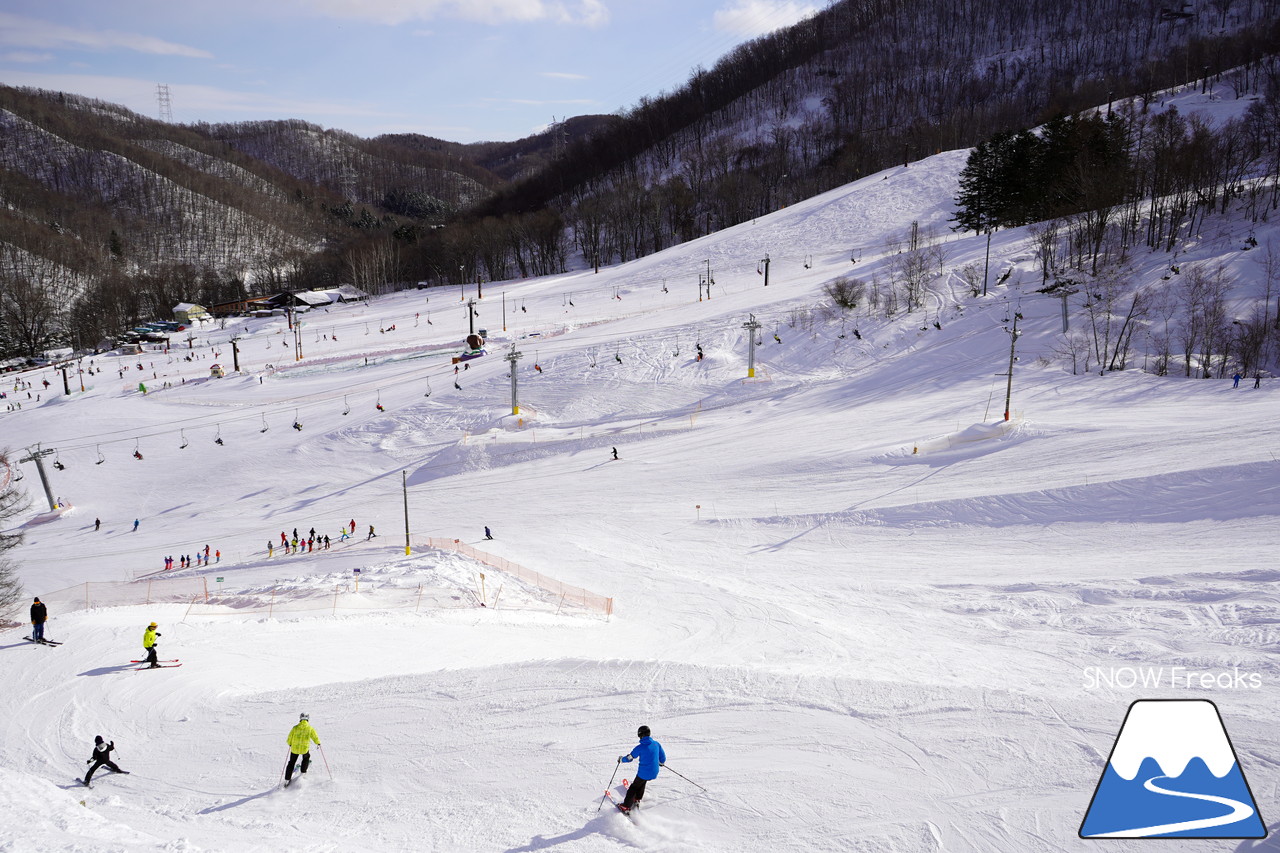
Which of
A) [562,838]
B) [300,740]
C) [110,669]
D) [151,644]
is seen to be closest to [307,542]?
[110,669]

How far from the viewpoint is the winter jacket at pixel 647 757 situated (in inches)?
337

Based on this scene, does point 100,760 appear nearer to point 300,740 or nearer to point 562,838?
point 300,740

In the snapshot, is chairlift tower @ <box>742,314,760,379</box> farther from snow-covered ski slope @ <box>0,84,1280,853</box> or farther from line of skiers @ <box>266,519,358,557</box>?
line of skiers @ <box>266,519,358,557</box>

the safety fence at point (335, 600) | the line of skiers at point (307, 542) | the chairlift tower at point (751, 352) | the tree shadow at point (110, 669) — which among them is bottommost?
the line of skiers at point (307, 542)

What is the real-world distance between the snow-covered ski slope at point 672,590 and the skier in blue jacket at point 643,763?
0.25m

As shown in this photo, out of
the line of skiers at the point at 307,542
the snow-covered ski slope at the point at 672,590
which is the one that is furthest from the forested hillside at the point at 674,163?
the line of skiers at the point at 307,542

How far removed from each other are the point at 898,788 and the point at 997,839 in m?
1.30

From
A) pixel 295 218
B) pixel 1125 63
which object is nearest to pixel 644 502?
pixel 1125 63

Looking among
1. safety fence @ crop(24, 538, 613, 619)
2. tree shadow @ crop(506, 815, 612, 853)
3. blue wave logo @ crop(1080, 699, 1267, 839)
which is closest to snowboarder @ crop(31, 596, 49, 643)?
safety fence @ crop(24, 538, 613, 619)

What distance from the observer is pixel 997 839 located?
312 inches

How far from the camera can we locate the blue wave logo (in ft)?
24.5

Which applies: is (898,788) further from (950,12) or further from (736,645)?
(950,12)

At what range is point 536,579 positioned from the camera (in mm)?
23484

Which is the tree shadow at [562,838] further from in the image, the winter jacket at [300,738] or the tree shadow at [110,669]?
the tree shadow at [110,669]
